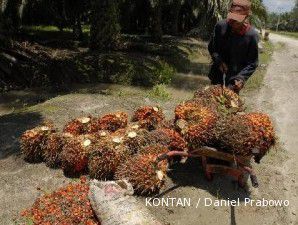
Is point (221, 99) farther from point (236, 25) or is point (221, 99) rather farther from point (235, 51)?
point (236, 25)

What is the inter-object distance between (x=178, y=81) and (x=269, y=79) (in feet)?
12.0

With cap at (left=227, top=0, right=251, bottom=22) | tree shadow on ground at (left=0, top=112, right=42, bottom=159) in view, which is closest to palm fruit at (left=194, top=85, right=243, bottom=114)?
cap at (left=227, top=0, right=251, bottom=22)

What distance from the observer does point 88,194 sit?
5547 millimetres

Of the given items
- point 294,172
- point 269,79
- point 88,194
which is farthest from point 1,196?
point 269,79

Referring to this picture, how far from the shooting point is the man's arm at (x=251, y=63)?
23.4ft

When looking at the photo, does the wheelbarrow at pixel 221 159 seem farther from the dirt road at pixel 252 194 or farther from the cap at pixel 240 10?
the cap at pixel 240 10

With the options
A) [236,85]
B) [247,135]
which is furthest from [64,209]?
[236,85]

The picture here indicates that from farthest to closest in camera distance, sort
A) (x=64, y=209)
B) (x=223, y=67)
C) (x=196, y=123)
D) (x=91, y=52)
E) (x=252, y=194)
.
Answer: (x=91, y=52), (x=223, y=67), (x=252, y=194), (x=196, y=123), (x=64, y=209)

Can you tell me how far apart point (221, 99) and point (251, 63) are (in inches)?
38.6

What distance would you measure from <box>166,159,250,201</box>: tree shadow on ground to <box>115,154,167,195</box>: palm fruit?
0.54 meters

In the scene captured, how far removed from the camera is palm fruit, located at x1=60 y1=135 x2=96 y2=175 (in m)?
6.50

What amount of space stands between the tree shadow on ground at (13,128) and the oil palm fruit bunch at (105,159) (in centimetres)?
181

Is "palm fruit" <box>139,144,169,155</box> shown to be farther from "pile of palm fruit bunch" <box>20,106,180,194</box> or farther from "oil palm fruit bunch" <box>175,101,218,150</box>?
"oil palm fruit bunch" <box>175,101,218,150</box>

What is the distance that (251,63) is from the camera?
286 inches
